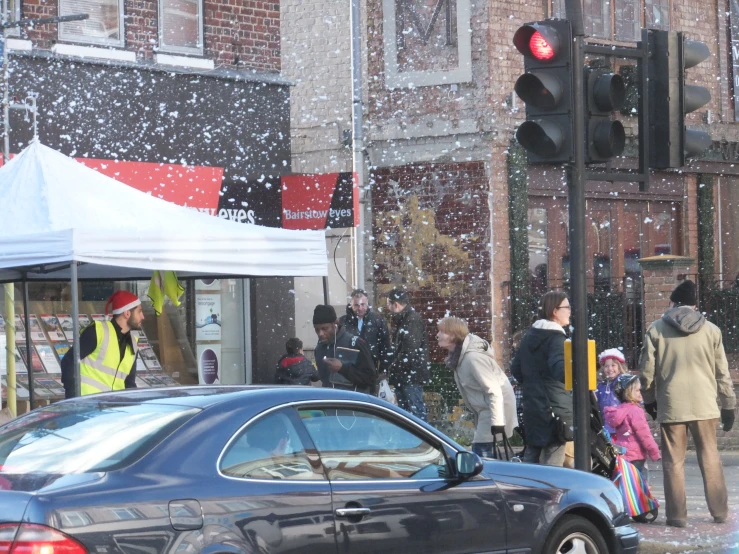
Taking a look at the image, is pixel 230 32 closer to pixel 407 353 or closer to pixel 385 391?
pixel 407 353

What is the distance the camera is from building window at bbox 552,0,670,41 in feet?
62.8

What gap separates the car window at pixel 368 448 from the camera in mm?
5895

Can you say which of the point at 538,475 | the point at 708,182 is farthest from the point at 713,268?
the point at 538,475

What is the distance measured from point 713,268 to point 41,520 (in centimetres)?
1687

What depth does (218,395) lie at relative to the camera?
584 cm

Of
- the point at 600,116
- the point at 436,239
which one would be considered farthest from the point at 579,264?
the point at 436,239

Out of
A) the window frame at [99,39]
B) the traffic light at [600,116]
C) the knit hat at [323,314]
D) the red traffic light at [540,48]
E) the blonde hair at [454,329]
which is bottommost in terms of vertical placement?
the blonde hair at [454,329]

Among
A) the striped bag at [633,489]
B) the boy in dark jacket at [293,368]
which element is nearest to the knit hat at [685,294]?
the striped bag at [633,489]

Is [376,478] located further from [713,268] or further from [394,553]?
[713,268]

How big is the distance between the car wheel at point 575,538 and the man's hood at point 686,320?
3.57m

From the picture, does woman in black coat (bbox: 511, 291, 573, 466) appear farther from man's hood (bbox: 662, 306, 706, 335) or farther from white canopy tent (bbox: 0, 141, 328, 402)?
white canopy tent (bbox: 0, 141, 328, 402)

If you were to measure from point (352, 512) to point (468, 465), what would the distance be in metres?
0.73

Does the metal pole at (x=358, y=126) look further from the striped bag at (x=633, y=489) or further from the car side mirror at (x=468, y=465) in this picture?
the car side mirror at (x=468, y=465)

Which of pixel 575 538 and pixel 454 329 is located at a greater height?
pixel 454 329
